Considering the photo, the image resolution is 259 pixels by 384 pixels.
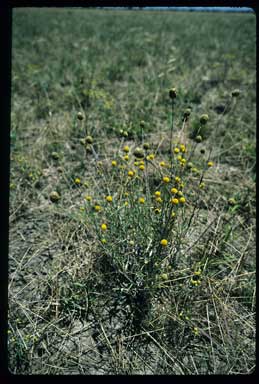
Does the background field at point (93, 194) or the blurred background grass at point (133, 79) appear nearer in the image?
the background field at point (93, 194)

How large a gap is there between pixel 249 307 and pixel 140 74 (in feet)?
12.1

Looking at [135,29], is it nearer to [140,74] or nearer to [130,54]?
[130,54]

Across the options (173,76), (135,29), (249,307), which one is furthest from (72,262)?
(135,29)

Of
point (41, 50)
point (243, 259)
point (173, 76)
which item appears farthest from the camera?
point (41, 50)

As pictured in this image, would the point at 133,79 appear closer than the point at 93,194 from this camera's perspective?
No

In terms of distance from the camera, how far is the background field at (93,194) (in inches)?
54.5

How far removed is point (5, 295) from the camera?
1066 millimetres

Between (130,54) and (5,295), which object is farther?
(130,54)

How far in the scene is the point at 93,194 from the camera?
2.12 m

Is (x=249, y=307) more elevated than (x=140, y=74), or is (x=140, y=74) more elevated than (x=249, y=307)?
(x=140, y=74)

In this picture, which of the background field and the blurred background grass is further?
the blurred background grass

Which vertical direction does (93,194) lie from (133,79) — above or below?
below

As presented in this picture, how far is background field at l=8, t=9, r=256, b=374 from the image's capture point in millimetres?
1385

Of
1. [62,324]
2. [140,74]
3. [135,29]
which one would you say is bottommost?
[62,324]
